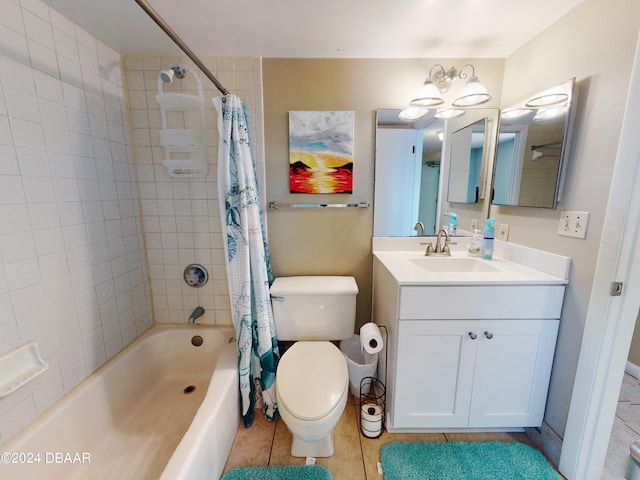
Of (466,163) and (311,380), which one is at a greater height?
(466,163)

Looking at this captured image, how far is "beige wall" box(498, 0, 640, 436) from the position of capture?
101 centimetres

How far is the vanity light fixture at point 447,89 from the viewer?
1.45m

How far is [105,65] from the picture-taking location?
56.0 inches

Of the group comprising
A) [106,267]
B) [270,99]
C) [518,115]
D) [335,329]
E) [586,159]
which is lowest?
[335,329]

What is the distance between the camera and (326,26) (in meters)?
1.32

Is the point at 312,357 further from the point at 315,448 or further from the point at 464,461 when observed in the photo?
the point at 464,461

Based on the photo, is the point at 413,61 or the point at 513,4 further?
the point at 413,61

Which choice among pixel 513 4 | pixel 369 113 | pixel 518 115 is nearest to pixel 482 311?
pixel 518 115

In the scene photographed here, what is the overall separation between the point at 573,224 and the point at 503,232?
457 millimetres

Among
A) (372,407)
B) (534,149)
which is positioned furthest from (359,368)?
(534,149)

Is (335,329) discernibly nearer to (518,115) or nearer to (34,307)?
(34,307)

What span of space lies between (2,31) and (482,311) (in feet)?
7.51

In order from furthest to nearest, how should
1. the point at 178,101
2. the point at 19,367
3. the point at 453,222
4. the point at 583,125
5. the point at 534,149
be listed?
the point at 453,222, the point at 178,101, the point at 534,149, the point at 583,125, the point at 19,367

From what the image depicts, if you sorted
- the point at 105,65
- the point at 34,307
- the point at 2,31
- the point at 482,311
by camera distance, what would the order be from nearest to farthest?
the point at 2,31, the point at 34,307, the point at 482,311, the point at 105,65
